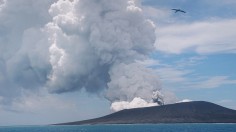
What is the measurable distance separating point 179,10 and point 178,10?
59 cm

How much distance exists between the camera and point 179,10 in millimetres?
93062

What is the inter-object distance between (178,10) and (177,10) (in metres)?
0.32

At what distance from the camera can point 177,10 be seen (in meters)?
92.4

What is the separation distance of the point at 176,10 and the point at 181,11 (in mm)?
2752

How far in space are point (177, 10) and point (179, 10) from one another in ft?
2.92

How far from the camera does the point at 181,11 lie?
94.2 m

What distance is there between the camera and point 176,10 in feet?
301

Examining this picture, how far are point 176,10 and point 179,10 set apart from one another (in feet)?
4.83

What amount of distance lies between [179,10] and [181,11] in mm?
1293

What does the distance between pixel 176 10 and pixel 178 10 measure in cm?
89

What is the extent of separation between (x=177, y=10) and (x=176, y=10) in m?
0.59

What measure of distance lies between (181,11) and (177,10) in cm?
217
